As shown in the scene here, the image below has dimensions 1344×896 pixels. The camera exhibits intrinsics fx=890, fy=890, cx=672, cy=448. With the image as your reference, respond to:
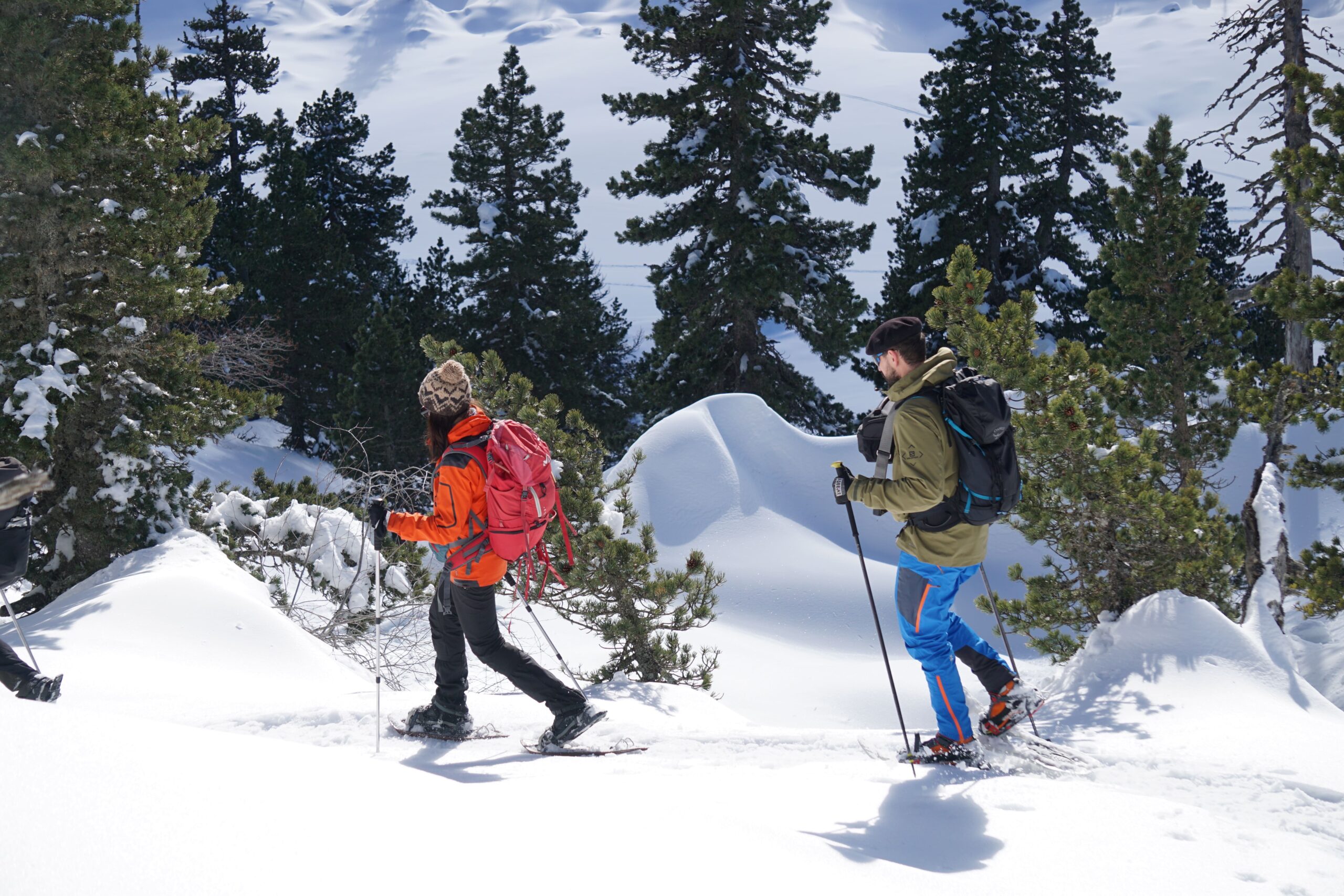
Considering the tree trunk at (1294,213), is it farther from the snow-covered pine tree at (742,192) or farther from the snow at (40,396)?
the snow at (40,396)

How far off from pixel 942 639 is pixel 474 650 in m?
2.23

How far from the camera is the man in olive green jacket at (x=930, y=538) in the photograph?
12.6 ft

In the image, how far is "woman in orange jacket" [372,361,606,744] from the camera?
13.0 feet

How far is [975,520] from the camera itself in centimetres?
391

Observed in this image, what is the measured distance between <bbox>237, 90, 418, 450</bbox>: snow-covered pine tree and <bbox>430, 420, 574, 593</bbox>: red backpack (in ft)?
67.0

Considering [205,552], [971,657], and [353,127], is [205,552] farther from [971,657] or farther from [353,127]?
[353,127]

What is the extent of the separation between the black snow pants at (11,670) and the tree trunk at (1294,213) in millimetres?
15543

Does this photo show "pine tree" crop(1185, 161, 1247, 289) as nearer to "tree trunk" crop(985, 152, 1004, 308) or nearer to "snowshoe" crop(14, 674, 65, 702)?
"tree trunk" crop(985, 152, 1004, 308)

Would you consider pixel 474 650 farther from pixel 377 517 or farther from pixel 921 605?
pixel 921 605

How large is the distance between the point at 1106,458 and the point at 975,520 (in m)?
3.36

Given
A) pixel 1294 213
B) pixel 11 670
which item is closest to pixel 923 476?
pixel 11 670

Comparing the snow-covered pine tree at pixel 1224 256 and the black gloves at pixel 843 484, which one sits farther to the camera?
the snow-covered pine tree at pixel 1224 256

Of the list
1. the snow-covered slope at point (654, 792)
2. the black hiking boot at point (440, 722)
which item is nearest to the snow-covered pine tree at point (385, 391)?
the snow-covered slope at point (654, 792)

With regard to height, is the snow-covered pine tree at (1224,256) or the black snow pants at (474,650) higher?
the snow-covered pine tree at (1224,256)
